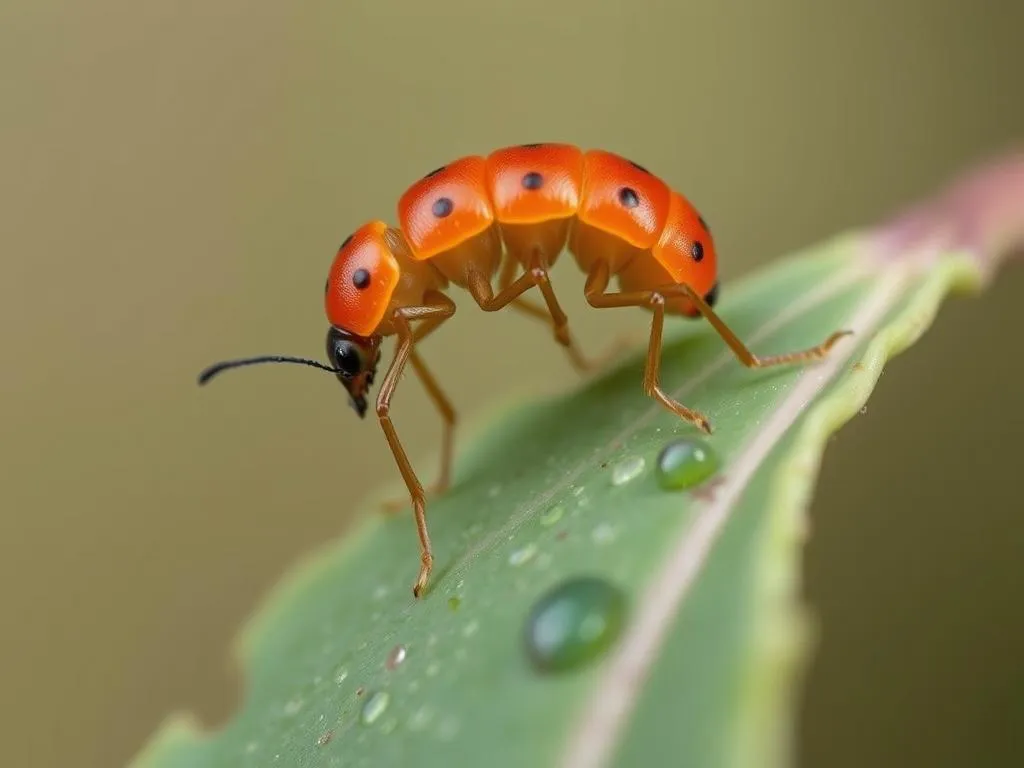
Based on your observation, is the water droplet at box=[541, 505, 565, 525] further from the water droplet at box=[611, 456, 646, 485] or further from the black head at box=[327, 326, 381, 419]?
the black head at box=[327, 326, 381, 419]

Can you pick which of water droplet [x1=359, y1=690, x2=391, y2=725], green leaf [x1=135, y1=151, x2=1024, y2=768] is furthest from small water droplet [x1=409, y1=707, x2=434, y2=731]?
water droplet [x1=359, y1=690, x2=391, y2=725]

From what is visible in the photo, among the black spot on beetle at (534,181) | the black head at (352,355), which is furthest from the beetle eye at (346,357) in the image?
the black spot on beetle at (534,181)

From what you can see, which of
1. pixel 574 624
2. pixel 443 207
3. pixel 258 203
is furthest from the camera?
pixel 258 203

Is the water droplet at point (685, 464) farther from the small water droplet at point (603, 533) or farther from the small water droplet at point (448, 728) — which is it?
the small water droplet at point (448, 728)

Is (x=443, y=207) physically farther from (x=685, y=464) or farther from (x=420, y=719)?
(x=420, y=719)

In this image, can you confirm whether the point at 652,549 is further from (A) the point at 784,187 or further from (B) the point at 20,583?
(B) the point at 20,583

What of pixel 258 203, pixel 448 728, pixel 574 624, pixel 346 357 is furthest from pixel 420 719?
pixel 258 203
